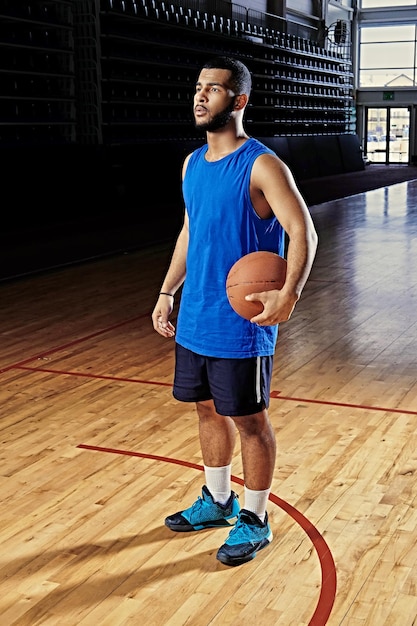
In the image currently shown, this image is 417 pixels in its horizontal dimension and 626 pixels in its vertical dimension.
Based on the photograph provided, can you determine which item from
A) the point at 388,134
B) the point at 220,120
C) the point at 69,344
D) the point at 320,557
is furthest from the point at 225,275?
the point at 388,134

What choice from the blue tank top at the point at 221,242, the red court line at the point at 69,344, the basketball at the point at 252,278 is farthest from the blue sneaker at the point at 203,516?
the red court line at the point at 69,344

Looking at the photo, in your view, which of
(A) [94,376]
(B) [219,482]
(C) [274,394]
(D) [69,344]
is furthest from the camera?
(D) [69,344]

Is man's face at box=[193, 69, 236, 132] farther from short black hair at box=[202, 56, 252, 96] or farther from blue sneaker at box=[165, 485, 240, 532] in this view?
blue sneaker at box=[165, 485, 240, 532]

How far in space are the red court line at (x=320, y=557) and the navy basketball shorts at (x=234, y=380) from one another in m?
0.52

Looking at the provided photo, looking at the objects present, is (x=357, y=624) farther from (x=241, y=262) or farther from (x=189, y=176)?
(x=189, y=176)

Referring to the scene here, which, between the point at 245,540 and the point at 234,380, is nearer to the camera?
the point at 234,380

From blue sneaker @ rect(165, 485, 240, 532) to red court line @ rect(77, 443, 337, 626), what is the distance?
24 centimetres

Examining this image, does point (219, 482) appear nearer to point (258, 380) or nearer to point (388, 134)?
point (258, 380)

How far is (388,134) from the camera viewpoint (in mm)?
29969

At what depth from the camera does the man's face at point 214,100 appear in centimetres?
248

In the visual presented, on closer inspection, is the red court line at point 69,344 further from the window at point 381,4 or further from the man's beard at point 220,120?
the window at point 381,4

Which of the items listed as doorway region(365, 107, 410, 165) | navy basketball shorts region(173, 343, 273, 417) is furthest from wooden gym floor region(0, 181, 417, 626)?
doorway region(365, 107, 410, 165)

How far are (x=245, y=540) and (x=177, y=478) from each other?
0.70 metres

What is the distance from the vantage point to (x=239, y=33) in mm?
19578
